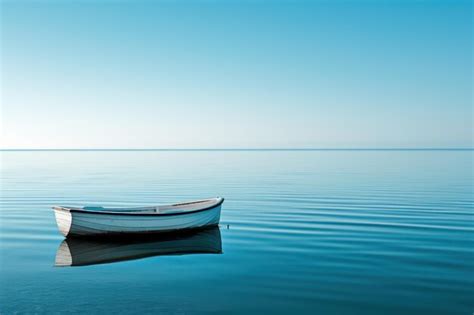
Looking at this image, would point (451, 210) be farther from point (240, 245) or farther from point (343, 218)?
point (240, 245)

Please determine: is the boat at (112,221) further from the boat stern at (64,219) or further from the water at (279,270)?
the water at (279,270)

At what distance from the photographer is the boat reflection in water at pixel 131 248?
18500mm

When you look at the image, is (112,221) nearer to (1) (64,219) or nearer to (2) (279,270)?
(1) (64,219)

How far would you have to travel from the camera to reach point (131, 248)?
807 inches

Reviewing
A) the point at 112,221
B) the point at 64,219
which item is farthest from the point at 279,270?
the point at 64,219

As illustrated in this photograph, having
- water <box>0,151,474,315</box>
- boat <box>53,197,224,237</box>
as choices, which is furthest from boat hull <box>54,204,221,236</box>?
water <box>0,151,474,315</box>

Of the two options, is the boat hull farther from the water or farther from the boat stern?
the water

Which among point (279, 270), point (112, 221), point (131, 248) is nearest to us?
point (279, 270)

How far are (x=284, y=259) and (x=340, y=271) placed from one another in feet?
8.54

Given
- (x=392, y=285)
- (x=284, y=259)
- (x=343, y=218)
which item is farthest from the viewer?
(x=343, y=218)

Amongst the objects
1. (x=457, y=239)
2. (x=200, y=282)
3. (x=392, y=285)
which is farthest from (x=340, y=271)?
(x=457, y=239)

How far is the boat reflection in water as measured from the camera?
18.5 m

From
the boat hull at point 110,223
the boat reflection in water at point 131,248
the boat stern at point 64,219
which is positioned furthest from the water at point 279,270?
the boat hull at point 110,223

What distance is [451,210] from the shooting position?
31578 millimetres
